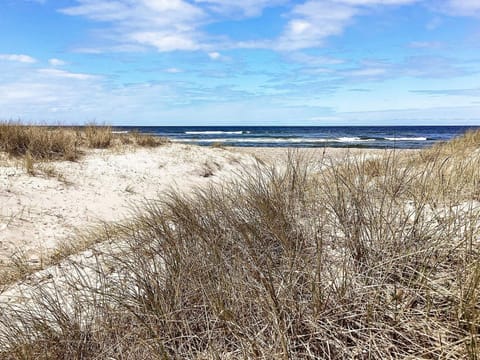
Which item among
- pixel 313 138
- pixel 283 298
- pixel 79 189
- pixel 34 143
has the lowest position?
pixel 79 189

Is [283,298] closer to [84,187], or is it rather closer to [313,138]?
[84,187]

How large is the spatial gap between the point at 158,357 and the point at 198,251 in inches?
32.4

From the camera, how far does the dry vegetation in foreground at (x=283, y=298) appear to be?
78.5 inches

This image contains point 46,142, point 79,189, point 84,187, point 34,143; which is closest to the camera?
point 79,189

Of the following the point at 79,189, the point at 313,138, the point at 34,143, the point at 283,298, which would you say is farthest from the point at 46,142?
the point at 313,138

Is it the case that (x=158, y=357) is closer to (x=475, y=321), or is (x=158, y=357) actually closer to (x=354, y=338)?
(x=354, y=338)

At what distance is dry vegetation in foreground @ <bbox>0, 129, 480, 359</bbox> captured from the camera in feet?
6.54

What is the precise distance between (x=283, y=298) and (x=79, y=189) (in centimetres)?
763

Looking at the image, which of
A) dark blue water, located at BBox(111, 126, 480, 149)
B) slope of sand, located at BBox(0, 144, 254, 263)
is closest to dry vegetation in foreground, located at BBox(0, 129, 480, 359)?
slope of sand, located at BBox(0, 144, 254, 263)

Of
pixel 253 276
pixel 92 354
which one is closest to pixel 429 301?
pixel 253 276

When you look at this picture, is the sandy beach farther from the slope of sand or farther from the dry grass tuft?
the dry grass tuft

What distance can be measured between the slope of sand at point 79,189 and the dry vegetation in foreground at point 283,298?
1944 mm

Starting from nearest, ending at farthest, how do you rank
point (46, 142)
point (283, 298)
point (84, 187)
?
point (283, 298) < point (84, 187) < point (46, 142)

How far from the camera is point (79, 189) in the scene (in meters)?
8.84
